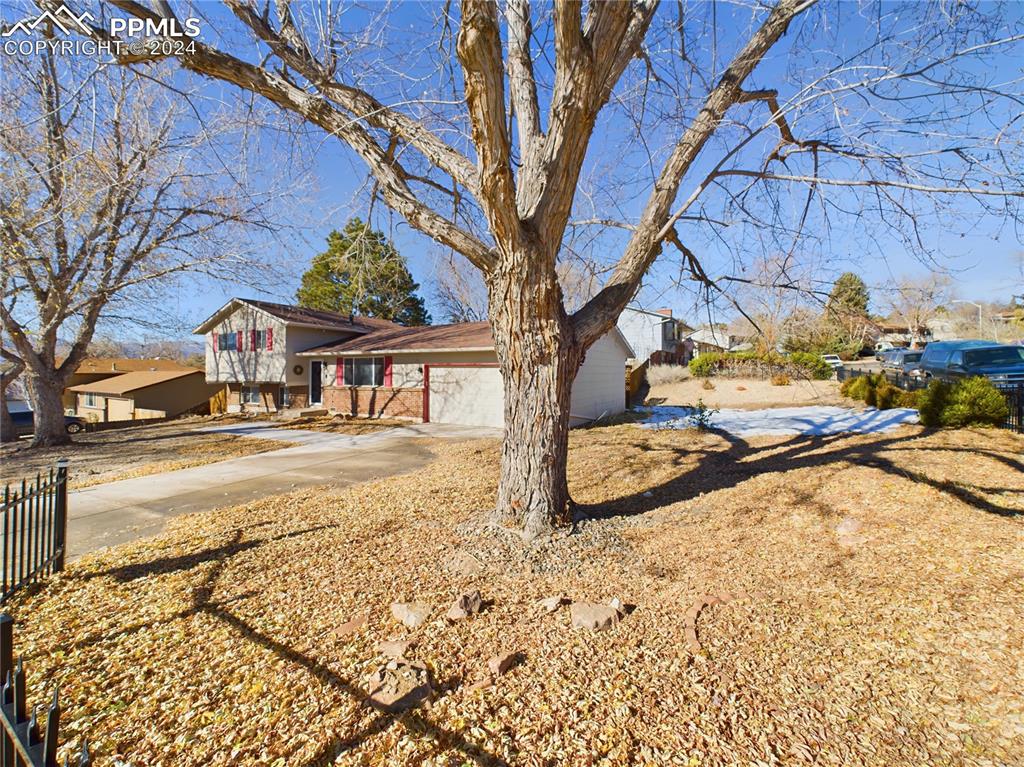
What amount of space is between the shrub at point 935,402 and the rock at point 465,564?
10461 millimetres

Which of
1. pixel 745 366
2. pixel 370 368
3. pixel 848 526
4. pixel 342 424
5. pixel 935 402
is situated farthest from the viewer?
pixel 745 366

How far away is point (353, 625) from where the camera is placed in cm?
283

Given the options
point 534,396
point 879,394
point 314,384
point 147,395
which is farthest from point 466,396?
point 147,395

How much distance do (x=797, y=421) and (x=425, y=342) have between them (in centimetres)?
1219

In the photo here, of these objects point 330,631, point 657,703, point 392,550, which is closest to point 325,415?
point 392,550

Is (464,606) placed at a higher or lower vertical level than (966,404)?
lower

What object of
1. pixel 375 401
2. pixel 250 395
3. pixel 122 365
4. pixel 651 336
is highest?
pixel 651 336

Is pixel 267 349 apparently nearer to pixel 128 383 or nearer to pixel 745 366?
pixel 128 383

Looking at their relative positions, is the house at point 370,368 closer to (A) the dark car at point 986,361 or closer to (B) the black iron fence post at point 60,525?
(A) the dark car at point 986,361

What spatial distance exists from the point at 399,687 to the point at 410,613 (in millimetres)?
Result: 651

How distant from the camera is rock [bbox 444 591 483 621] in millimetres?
2869

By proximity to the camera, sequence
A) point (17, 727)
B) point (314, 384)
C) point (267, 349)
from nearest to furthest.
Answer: point (17, 727) → point (314, 384) → point (267, 349)

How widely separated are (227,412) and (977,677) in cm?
2633

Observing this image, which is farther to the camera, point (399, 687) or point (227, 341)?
point (227, 341)
